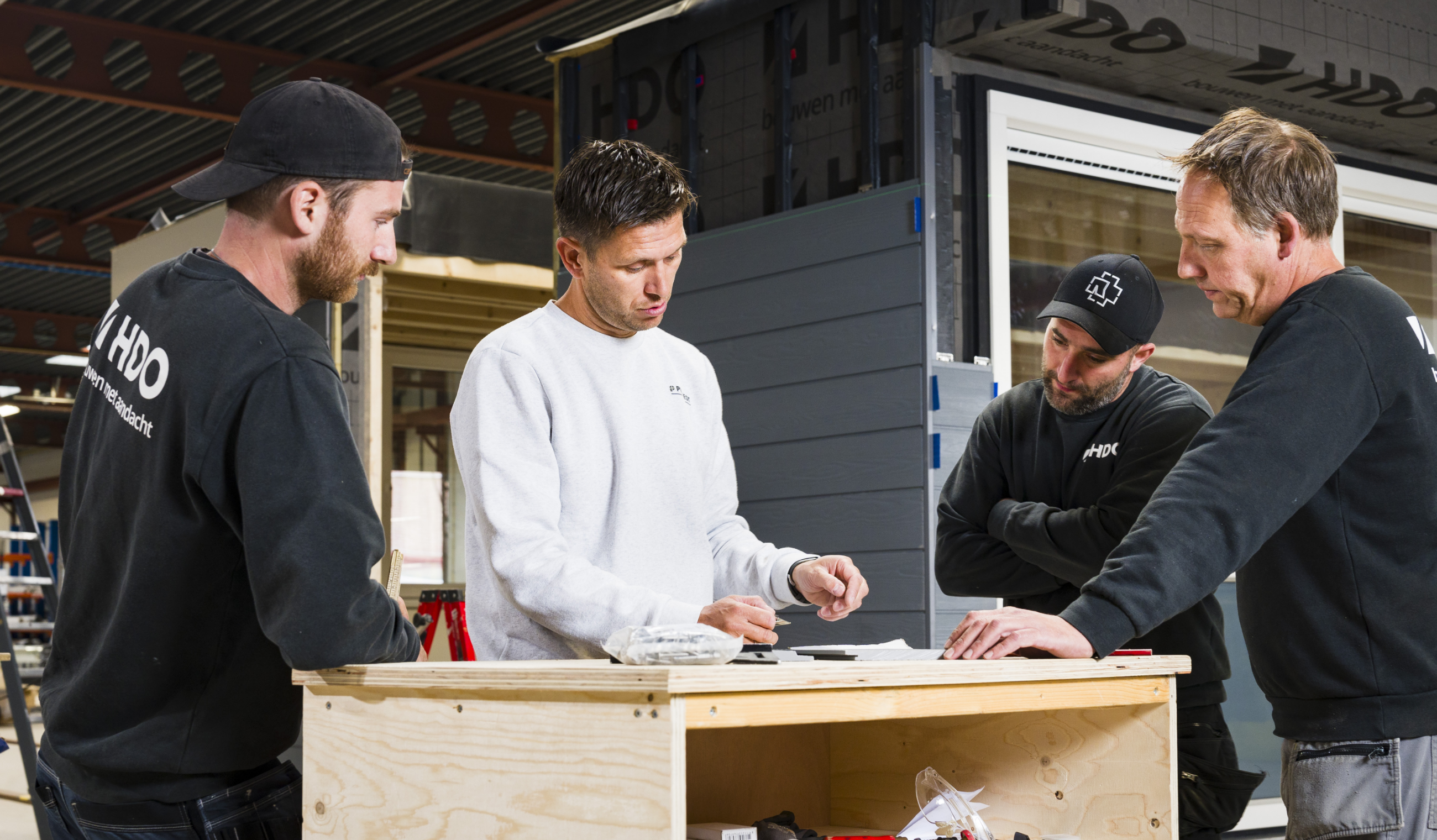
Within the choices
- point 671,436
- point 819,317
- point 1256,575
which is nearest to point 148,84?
point 819,317

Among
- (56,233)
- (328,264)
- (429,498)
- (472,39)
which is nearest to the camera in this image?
(328,264)

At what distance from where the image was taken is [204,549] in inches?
54.2

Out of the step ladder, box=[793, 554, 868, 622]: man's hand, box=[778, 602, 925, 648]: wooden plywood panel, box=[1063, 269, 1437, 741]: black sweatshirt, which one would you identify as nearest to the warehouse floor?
the step ladder

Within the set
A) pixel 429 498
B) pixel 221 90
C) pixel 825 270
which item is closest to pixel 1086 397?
pixel 825 270

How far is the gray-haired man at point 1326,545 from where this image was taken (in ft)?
5.10

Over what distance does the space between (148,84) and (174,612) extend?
752cm

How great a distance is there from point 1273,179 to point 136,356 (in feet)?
4.65

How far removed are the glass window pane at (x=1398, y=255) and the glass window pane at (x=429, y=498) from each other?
7.23 m

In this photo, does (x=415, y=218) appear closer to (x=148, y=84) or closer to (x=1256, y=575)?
(x=148, y=84)

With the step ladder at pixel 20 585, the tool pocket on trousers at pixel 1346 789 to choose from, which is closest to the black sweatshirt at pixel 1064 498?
the tool pocket on trousers at pixel 1346 789

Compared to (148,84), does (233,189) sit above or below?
below

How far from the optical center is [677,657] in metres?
1.17

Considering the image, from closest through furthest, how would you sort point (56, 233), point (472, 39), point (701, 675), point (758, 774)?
point (701, 675), point (758, 774), point (472, 39), point (56, 233)

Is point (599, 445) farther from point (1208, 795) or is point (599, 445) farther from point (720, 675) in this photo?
point (1208, 795)
